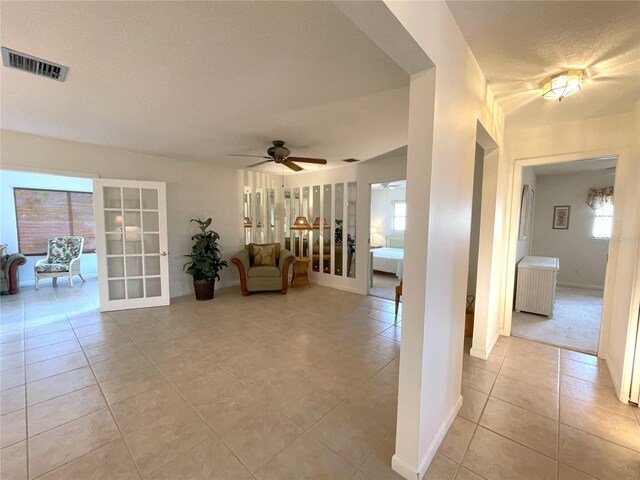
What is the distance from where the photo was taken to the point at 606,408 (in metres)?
1.97

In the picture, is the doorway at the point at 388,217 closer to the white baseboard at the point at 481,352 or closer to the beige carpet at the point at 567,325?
the beige carpet at the point at 567,325

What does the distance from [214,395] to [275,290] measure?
2.89 m

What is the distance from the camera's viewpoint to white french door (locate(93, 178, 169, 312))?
3.95 meters

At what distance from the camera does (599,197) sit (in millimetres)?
5230

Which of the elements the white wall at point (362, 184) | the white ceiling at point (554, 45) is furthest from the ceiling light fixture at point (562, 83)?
the white wall at point (362, 184)

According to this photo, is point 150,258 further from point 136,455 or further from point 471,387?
point 471,387

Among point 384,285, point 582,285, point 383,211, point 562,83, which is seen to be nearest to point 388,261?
point 384,285

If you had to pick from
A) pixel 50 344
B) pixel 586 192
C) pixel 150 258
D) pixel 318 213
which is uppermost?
pixel 586 192

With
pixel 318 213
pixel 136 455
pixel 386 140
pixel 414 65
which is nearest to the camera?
pixel 414 65

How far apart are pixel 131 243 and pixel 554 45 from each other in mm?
5301

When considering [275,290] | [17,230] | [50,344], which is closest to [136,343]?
[50,344]

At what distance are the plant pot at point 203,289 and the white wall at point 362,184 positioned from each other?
236 cm

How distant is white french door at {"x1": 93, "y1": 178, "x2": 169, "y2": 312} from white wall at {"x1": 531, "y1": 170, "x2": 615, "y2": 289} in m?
7.83

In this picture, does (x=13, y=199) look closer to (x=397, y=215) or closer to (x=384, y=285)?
(x=384, y=285)
